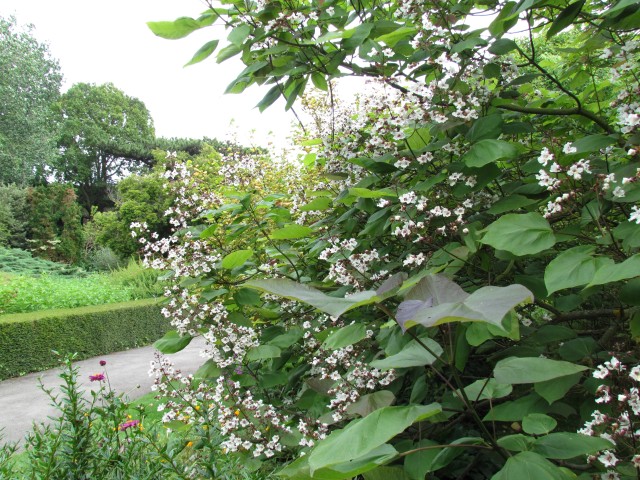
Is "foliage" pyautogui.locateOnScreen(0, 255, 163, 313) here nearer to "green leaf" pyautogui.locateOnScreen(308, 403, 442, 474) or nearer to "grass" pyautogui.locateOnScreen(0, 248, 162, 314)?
"grass" pyautogui.locateOnScreen(0, 248, 162, 314)

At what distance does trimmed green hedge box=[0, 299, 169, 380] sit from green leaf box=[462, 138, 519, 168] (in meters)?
7.80

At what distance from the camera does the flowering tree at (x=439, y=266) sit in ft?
3.26

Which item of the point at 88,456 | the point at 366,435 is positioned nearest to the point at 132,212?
the point at 88,456

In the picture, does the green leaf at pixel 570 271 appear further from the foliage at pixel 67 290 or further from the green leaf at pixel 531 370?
the foliage at pixel 67 290

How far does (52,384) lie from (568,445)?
26.8 ft

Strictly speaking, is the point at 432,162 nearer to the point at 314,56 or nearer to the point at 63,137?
the point at 314,56

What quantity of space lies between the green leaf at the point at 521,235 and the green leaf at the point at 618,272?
0.17 metres

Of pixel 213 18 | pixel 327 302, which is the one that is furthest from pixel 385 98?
pixel 327 302

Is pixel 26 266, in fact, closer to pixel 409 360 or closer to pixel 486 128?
pixel 486 128

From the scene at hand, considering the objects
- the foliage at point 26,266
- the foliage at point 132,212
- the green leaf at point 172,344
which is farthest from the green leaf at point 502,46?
the foliage at point 132,212

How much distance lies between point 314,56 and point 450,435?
1.45m

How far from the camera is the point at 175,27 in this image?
161 cm

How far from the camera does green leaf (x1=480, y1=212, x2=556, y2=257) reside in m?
1.14

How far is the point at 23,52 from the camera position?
28.2 metres
